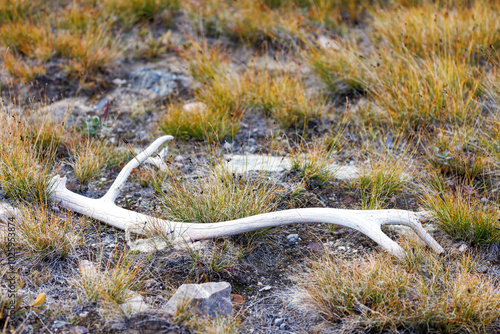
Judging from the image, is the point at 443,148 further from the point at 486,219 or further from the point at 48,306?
the point at 48,306

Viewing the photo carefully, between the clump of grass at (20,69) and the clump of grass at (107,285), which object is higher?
the clump of grass at (20,69)

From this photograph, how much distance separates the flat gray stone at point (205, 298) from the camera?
2746 mm

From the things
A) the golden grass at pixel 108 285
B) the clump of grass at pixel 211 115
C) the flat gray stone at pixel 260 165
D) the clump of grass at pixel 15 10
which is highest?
the clump of grass at pixel 15 10

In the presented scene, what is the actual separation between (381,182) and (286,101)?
163 centimetres

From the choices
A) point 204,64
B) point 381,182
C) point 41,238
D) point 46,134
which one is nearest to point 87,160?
point 46,134

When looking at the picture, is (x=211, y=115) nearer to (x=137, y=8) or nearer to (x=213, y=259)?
(x=213, y=259)

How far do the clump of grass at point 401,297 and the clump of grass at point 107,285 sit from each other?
45.0 inches

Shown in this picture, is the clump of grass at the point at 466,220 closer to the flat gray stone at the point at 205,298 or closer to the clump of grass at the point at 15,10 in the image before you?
the flat gray stone at the point at 205,298

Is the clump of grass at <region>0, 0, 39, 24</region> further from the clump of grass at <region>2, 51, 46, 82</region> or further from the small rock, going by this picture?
the small rock

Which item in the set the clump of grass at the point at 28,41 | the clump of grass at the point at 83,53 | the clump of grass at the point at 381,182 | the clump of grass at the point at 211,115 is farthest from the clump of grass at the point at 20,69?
the clump of grass at the point at 381,182

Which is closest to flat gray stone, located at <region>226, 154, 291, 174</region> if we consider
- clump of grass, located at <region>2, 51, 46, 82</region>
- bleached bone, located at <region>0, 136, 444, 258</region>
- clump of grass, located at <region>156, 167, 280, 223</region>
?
clump of grass, located at <region>156, 167, 280, 223</region>

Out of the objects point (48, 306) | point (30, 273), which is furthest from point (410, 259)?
point (30, 273)

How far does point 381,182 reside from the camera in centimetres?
400

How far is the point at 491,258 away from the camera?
3273 mm
